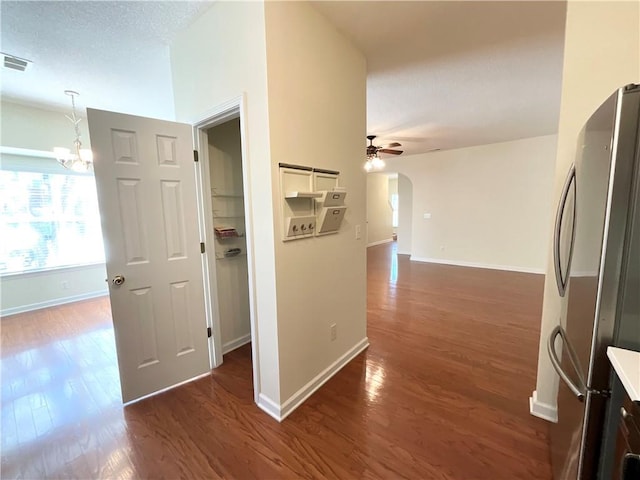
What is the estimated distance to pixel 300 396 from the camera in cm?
193

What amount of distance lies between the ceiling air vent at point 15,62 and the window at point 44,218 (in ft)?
5.49

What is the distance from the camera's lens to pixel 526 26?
2004 mm

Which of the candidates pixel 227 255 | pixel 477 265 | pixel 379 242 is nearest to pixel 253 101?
pixel 227 255

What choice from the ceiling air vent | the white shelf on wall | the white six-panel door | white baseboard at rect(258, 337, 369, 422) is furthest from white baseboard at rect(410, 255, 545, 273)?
the ceiling air vent

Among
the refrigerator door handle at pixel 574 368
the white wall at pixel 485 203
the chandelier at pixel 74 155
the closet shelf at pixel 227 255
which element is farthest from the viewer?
the white wall at pixel 485 203

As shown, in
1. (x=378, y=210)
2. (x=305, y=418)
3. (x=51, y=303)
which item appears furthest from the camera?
(x=378, y=210)

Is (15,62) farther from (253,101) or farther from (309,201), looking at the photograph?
(309,201)

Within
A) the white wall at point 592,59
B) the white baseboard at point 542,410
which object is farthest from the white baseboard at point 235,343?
the white wall at point 592,59

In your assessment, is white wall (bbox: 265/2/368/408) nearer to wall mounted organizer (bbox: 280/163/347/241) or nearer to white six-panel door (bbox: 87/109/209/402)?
wall mounted organizer (bbox: 280/163/347/241)

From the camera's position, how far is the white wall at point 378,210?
919 cm

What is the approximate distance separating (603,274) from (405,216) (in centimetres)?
680

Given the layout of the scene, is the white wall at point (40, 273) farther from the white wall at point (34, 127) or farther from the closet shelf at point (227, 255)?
the closet shelf at point (227, 255)

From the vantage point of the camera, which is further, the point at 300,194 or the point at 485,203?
the point at 485,203

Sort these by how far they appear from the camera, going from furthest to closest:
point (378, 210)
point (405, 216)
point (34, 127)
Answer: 1. point (378, 210)
2. point (405, 216)
3. point (34, 127)
